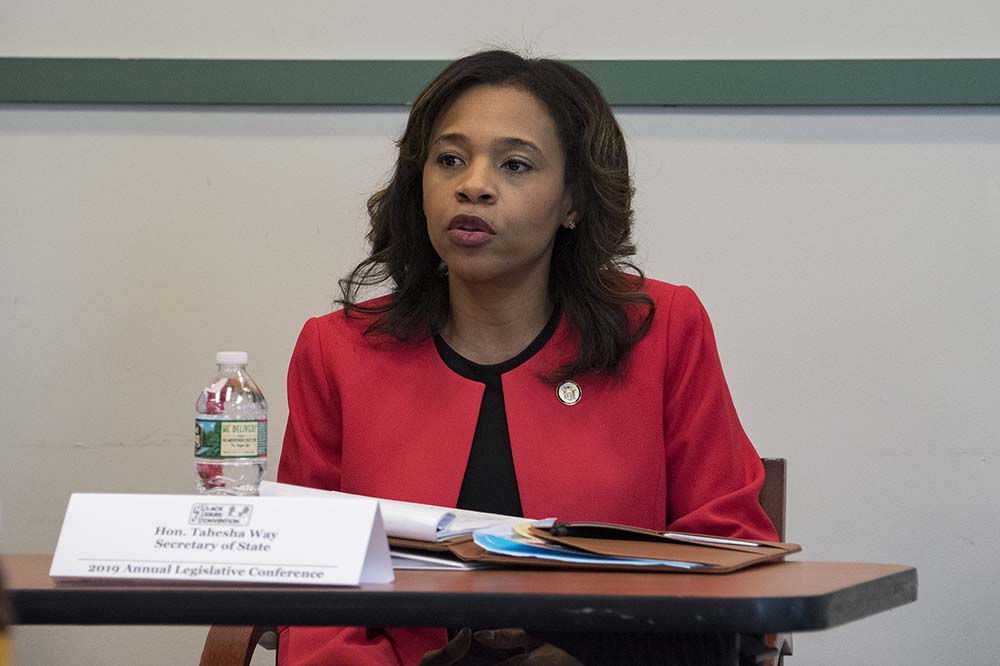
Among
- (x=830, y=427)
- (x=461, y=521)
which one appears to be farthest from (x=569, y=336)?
(x=830, y=427)

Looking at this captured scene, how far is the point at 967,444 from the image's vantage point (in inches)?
109

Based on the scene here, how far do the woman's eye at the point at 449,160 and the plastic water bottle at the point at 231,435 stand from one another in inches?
20.5

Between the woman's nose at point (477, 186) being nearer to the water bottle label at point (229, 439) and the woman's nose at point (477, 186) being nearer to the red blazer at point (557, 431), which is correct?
the red blazer at point (557, 431)

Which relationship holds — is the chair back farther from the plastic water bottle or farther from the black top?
the plastic water bottle

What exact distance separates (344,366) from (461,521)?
2.38ft

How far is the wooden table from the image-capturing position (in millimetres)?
1029

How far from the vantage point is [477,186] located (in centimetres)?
203

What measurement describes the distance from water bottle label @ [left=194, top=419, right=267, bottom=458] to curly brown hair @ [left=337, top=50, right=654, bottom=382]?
2.37 feet

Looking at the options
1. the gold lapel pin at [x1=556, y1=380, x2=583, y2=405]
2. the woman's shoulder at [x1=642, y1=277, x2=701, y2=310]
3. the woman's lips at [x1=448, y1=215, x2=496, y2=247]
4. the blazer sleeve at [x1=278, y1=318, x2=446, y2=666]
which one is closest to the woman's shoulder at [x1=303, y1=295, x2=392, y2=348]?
the blazer sleeve at [x1=278, y1=318, x2=446, y2=666]

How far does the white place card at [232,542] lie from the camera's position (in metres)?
1.15

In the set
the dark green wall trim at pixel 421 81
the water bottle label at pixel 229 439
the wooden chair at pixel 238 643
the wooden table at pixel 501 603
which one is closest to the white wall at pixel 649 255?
the dark green wall trim at pixel 421 81

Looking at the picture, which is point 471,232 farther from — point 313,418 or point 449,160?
point 313,418

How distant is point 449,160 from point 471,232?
0.57ft

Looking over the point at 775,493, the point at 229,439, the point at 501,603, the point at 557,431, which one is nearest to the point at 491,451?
the point at 557,431
